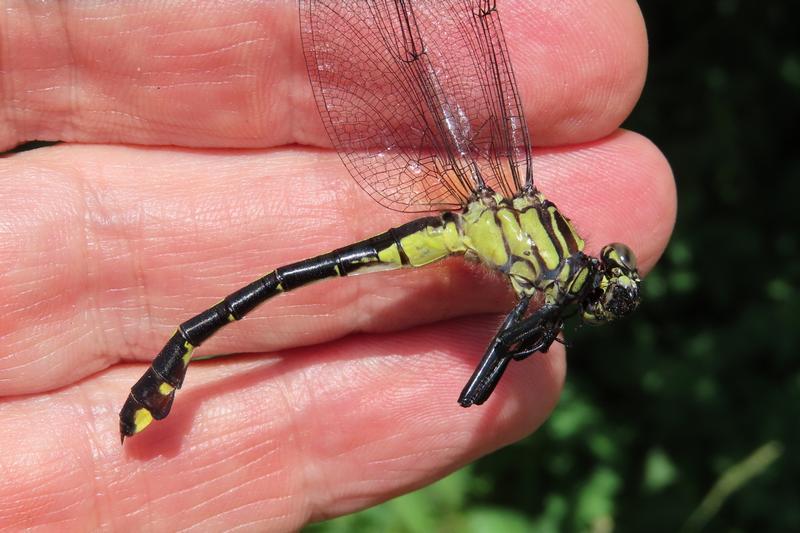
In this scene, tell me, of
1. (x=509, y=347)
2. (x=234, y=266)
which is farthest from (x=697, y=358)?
(x=234, y=266)

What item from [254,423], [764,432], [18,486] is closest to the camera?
[18,486]

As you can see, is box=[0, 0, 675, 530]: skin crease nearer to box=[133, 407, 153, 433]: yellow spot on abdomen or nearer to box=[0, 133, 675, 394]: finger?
box=[0, 133, 675, 394]: finger

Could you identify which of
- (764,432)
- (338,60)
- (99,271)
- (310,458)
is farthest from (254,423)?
(764,432)

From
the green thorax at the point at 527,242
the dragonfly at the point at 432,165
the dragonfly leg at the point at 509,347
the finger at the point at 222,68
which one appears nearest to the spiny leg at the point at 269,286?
the dragonfly at the point at 432,165

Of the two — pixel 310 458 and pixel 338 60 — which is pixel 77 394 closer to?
pixel 310 458

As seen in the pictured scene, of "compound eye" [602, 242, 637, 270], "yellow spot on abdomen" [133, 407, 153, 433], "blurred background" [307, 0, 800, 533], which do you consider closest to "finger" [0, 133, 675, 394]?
"compound eye" [602, 242, 637, 270]

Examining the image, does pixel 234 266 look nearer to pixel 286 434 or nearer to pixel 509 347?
pixel 286 434
